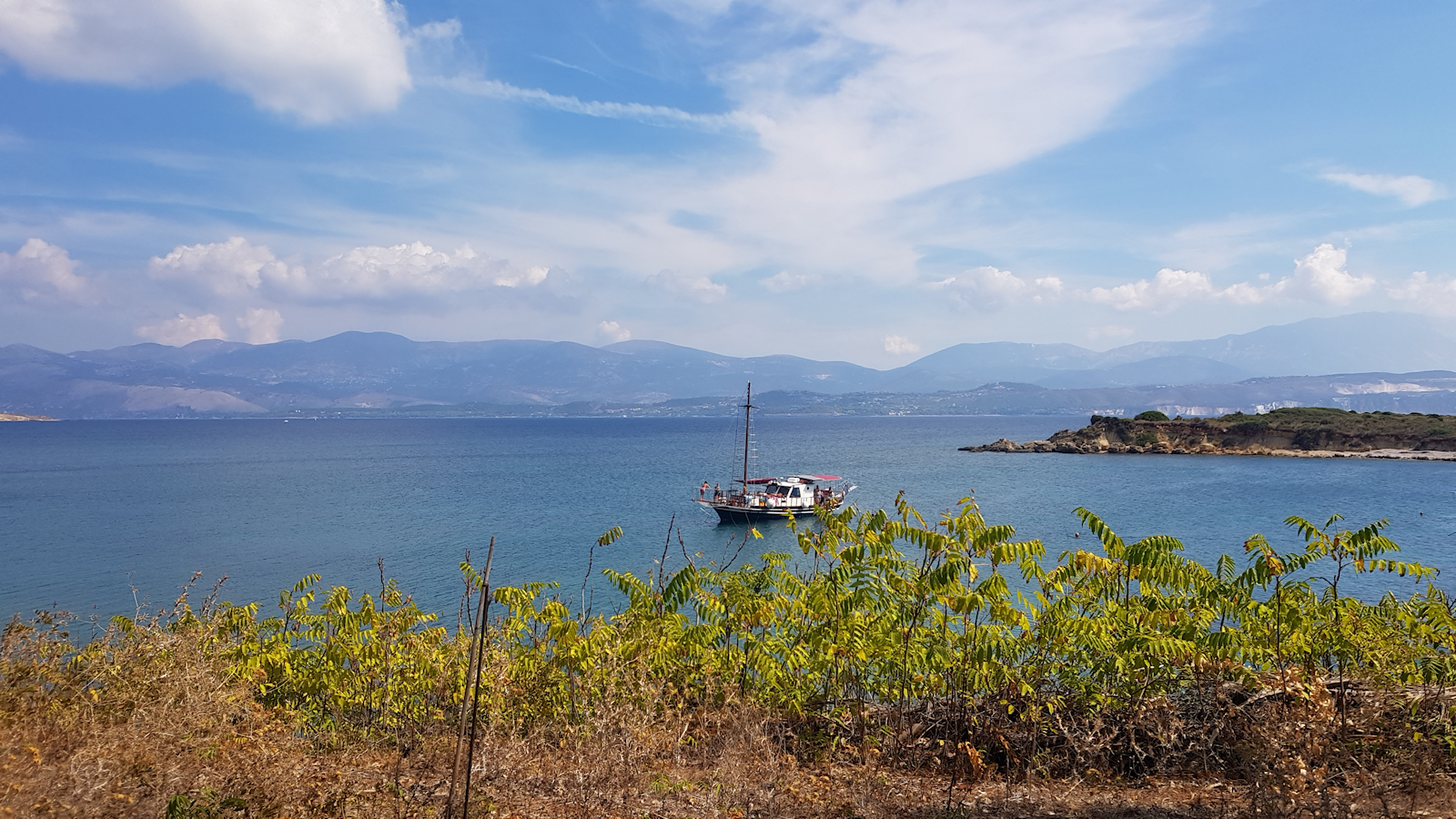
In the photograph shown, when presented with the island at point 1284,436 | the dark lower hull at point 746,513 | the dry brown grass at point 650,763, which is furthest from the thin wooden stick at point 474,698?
the island at point 1284,436

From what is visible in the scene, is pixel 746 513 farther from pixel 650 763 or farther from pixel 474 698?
pixel 474 698

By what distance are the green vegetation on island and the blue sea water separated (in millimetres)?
10872

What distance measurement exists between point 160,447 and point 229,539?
116 metres

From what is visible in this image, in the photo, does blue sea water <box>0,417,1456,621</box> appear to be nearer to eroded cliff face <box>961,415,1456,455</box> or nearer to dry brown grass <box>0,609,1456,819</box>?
eroded cliff face <box>961,415,1456,455</box>

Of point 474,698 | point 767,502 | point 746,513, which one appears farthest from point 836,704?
point 767,502

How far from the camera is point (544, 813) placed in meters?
6.13

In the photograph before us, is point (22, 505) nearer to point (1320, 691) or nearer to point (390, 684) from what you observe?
point (390, 684)

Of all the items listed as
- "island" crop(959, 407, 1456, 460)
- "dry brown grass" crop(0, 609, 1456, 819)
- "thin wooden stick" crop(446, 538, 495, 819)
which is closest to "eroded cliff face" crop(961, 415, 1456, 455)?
"island" crop(959, 407, 1456, 460)

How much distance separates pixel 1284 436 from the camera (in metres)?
103

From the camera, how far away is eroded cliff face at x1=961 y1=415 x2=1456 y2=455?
98938 mm

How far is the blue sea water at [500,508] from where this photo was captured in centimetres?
3706

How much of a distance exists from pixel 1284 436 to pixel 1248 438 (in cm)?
440

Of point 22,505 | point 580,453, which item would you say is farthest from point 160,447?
point 22,505

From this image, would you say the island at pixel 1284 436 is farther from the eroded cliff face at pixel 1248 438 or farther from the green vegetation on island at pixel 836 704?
the green vegetation on island at pixel 836 704
